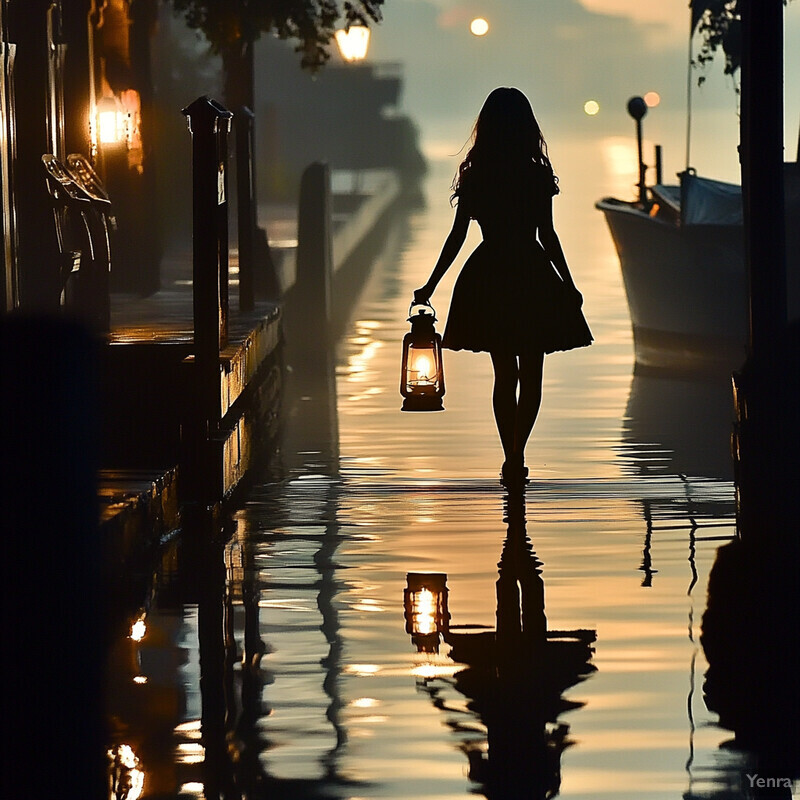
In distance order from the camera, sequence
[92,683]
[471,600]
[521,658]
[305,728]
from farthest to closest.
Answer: [471,600], [521,658], [305,728], [92,683]

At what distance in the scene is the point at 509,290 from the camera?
10.9 m

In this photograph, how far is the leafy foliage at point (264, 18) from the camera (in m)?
20.3

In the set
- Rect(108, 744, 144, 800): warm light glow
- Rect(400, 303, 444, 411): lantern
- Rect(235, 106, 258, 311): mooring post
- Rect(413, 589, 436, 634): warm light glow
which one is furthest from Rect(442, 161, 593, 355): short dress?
Rect(235, 106, 258, 311): mooring post

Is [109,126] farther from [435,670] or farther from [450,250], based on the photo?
[435,670]

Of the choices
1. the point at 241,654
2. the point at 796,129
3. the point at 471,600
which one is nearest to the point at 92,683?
the point at 241,654

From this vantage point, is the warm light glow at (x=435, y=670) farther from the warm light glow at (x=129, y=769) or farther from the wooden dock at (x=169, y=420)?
the wooden dock at (x=169, y=420)

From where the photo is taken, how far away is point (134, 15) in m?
21.3

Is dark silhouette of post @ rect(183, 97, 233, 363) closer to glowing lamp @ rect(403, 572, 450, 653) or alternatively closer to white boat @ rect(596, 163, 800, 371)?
glowing lamp @ rect(403, 572, 450, 653)

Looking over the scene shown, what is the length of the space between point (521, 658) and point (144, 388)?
15.8 feet

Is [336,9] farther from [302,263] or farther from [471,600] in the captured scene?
[471,600]

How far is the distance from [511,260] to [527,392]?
0.65 m

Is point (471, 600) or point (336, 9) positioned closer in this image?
point (471, 600)

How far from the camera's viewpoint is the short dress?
10.9 metres

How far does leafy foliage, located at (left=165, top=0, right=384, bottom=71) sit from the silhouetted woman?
31.7ft
